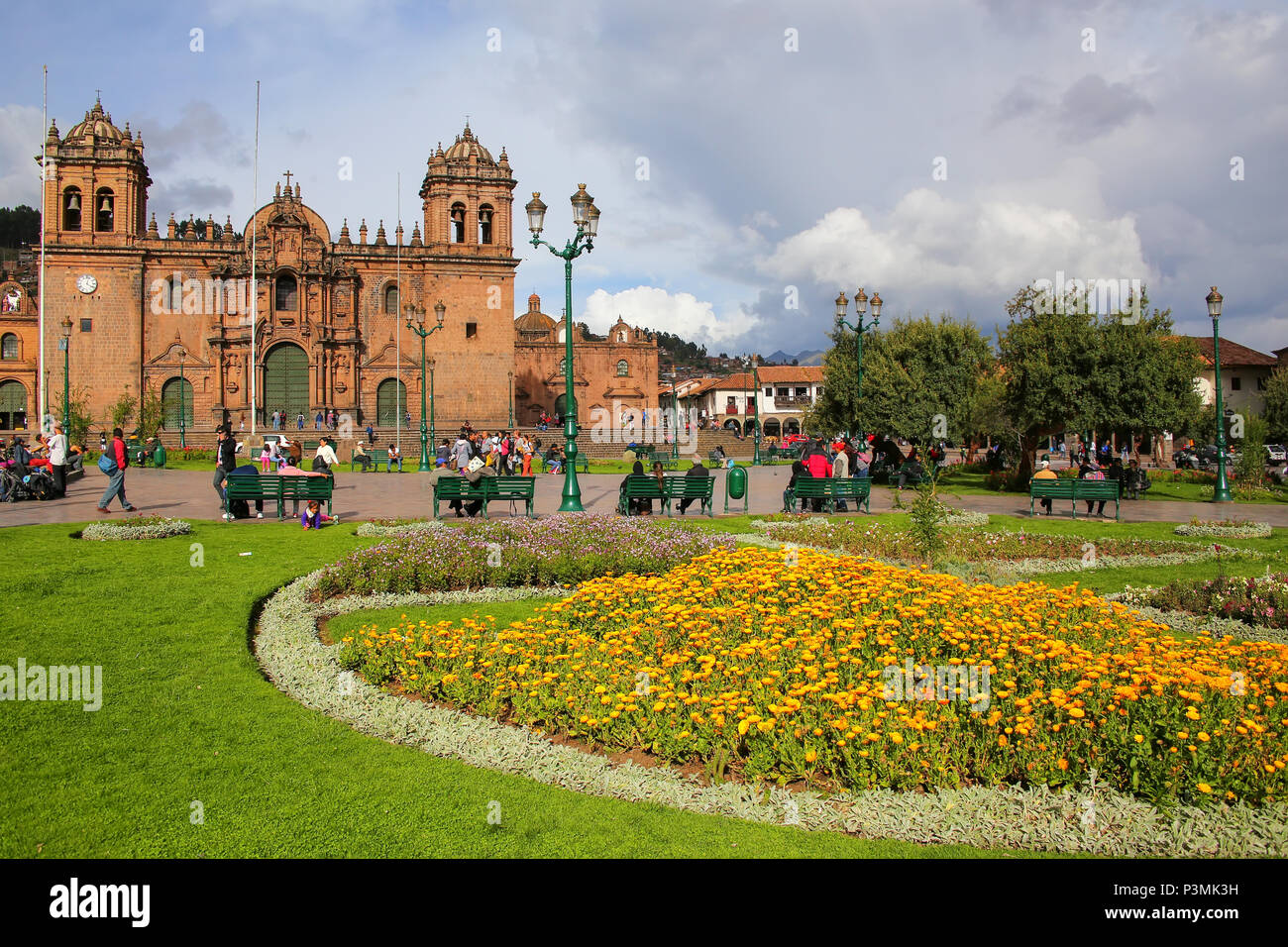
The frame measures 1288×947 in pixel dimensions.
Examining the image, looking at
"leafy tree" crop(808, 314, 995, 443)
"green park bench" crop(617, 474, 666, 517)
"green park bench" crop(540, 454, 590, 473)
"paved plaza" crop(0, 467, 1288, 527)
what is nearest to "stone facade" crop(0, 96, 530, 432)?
"green park bench" crop(540, 454, 590, 473)

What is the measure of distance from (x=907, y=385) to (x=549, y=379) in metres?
32.0

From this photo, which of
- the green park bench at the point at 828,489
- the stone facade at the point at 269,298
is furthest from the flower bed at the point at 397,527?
the stone facade at the point at 269,298

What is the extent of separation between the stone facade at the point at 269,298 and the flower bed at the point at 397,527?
35157 millimetres

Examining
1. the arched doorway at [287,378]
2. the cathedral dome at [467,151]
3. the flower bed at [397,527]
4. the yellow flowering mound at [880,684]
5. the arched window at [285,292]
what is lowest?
the yellow flowering mound at [880,684]

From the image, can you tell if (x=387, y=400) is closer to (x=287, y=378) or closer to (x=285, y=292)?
(x=287, y=378)

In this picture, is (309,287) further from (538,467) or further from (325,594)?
(325,594)

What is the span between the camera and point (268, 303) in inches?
1898

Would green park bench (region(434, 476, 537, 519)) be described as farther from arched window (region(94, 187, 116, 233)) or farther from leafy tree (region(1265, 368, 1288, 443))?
arched window (region(94, 187, 116, 233))

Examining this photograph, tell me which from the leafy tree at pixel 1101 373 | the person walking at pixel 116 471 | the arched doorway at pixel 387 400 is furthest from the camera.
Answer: the arched doorway at pixel 387 400

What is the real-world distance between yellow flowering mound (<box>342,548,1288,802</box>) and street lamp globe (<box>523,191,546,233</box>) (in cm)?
930

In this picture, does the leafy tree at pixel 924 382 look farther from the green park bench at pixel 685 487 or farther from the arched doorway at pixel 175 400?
the arched doorway at pixel 175 400

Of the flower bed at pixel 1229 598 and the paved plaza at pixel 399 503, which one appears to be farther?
the paved plaza at pixel 399 503

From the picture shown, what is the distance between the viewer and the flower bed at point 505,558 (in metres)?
9.40

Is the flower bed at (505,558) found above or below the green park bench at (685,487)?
below
